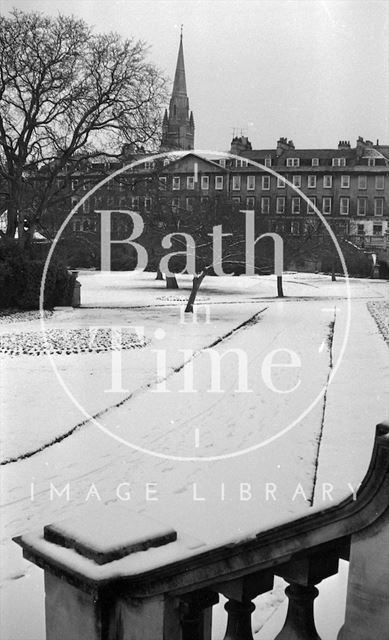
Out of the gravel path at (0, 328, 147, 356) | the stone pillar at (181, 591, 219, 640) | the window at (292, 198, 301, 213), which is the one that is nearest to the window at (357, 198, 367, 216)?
the window at (292, 198, 301, 213)

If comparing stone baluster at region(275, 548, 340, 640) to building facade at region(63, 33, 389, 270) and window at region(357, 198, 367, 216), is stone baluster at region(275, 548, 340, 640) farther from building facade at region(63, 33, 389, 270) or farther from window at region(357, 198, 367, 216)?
window at region(357, 198, 367, 216)

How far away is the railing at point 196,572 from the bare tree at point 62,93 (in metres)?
29.7

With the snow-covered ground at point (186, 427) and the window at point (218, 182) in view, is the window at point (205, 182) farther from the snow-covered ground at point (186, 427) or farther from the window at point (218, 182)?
the snow-covered ground at point (186, 427)

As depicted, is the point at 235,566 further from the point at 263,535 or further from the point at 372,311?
the point at 372,311

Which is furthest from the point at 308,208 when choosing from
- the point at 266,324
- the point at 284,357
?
the point at 284,357

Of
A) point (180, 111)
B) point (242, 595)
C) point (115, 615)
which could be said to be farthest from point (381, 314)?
point (180, 111)

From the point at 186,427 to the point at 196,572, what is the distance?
8426mm

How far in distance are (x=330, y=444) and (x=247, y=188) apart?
80669 millimetres

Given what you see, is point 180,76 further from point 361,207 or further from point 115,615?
point 115,615

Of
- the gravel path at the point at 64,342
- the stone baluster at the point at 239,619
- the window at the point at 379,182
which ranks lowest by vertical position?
the gravel path at the point at 64,342

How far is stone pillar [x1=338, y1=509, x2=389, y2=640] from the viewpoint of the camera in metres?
2.26

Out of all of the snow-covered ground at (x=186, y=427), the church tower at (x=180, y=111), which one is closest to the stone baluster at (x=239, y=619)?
the snow-covered ground at (x=186, y=427)

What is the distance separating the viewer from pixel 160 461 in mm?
9289

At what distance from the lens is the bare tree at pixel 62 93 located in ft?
96.8
